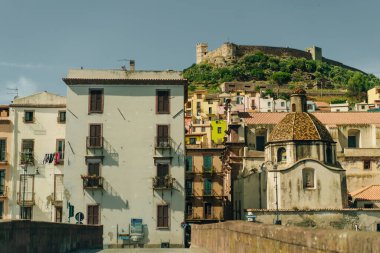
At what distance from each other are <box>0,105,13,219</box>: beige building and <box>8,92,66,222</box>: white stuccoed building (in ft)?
0.81

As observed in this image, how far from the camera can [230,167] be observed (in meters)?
55.3

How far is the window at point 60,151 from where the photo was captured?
141 feet

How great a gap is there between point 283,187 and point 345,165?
1389 cm

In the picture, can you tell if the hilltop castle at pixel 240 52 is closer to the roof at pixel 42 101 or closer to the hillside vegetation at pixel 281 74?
the hillside vegetation at pixel 281 74

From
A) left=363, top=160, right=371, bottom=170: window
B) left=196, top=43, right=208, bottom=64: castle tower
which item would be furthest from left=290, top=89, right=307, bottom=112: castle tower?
left=196, top=43, right=208, bottom=64: castle tower

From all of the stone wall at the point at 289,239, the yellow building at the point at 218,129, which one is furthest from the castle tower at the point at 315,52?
the stone wall at the point at 289,239

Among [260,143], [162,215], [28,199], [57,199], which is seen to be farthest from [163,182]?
[260,143]

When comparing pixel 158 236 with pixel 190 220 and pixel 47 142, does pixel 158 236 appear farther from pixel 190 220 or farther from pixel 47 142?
pixel 190 220

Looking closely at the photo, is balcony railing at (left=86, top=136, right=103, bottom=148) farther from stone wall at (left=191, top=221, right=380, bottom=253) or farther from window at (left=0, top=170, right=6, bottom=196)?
stone wall at (left=191, top=221, right=380, bottom=253)

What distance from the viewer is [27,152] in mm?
42812

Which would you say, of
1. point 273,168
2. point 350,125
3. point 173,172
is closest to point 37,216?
point 173,172

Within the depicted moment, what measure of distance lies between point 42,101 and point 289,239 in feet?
124

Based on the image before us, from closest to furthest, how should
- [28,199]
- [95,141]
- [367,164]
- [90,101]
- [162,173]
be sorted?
[162,173] < [95,141] < [90,101] < [28,199] < [367,164]

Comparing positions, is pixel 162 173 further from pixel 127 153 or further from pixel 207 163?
pixel 207 163
